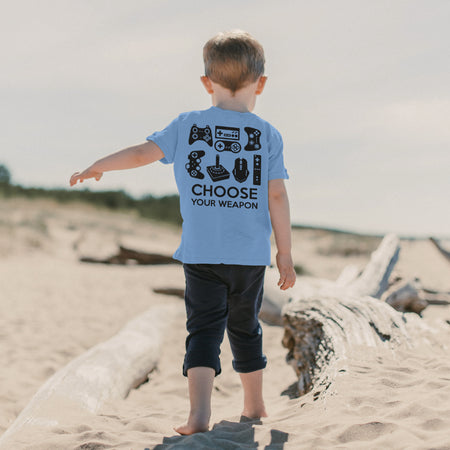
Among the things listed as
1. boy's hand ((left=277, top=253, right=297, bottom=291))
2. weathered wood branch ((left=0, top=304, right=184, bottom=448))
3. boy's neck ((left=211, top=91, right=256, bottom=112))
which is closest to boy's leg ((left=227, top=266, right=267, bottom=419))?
boy's hand ((left=277, top=253, right=297, bottom=291))

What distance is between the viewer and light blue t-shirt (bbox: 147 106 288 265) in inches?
103

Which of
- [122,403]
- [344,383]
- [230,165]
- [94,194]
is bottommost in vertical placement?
[122,403]

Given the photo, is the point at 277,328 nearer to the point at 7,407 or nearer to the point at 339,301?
the point at 339,301

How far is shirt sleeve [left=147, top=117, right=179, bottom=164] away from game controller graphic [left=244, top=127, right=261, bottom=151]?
0.38 meters

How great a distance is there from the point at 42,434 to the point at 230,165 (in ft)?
5.93

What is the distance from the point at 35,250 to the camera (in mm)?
13695

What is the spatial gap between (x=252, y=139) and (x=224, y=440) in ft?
4.95

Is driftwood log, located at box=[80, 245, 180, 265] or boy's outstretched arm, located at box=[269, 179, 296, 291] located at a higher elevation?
boy's outstretched arm, located at box=[269, 179, 296, 291]

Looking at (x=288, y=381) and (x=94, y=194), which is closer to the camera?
(x=288, y=381)

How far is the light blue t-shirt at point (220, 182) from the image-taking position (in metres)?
2.62

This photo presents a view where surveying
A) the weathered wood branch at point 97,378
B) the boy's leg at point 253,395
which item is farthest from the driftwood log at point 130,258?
the boy's leg at point 253,395

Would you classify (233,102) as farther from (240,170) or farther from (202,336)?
(202,336)

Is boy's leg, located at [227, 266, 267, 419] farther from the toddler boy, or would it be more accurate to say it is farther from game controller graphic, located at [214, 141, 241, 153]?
game controller graphic, located at [214, 141, 241, 153]

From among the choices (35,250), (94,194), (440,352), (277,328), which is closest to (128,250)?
(35,250)
